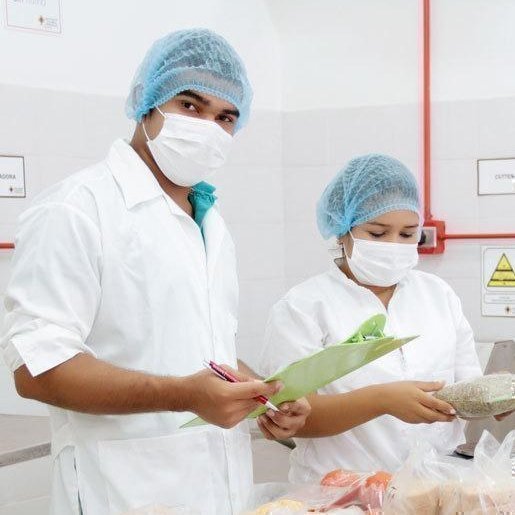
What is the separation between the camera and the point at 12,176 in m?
2.28

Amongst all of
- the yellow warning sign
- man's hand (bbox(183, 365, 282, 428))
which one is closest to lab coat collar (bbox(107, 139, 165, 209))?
man's hand (bbox(183, 365, 282, 428))

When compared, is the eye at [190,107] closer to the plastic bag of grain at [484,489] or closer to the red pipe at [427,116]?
the plastic bag of grain at [484,489]

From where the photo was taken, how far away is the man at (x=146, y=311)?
1.25 meters

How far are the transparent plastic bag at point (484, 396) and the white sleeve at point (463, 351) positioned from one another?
37 cm

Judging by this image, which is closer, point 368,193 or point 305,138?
point 368,193

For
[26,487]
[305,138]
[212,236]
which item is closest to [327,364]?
[212,236]

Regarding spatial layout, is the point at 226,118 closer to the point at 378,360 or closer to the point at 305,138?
the point at 378,360

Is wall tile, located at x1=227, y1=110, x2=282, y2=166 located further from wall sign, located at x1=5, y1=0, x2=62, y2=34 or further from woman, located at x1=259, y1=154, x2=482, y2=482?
woman, located at x1=259, y1=154, x2=482, y2=482

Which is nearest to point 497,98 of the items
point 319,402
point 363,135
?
point 363,135

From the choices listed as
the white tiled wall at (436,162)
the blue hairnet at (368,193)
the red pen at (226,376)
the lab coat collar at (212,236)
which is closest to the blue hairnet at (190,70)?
the lab coat collar at (212,236)

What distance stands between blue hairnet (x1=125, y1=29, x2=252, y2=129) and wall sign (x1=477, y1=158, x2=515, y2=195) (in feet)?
4.66

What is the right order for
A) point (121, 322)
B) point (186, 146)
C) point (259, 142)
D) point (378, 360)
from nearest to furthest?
point (121, 322)
point (186, 146)
point (378, 360)
point (259, 142)

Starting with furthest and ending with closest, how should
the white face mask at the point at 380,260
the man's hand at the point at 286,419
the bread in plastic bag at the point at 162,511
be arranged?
1. the white face mask at the point at 380,260
2. the man's hand at the point at 286,419
3. the bread in plastic bag at the point at 162,511

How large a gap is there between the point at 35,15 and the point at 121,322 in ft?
4.31
